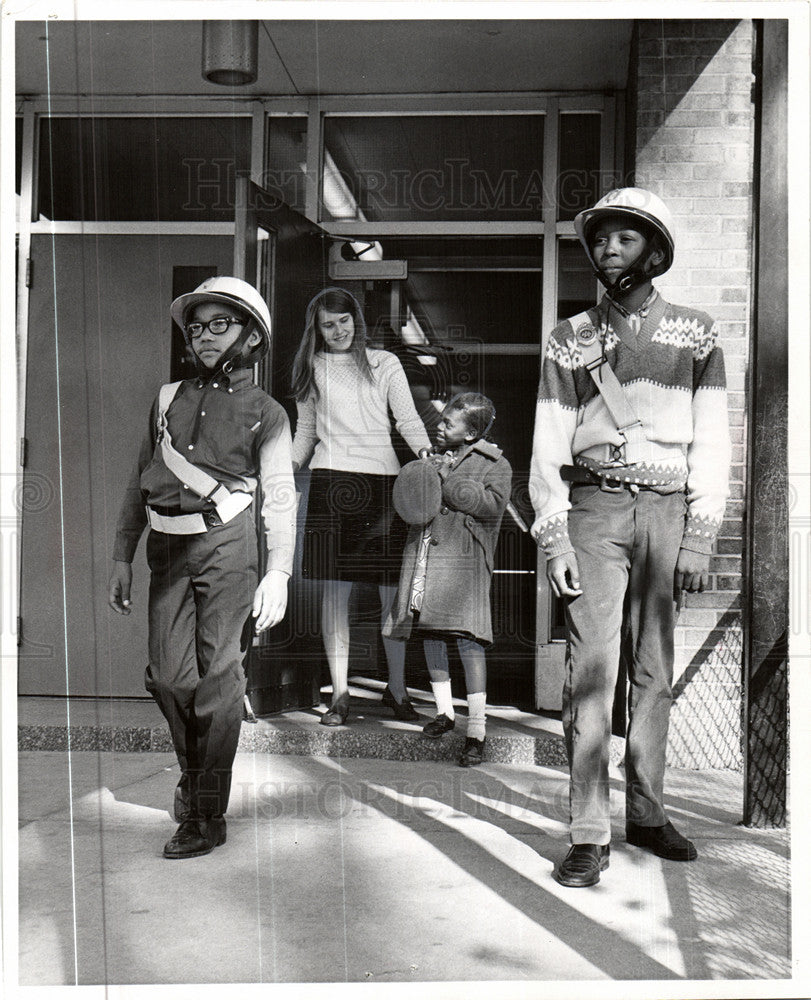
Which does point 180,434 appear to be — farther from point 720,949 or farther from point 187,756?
point 720,949

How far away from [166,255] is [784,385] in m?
2.98

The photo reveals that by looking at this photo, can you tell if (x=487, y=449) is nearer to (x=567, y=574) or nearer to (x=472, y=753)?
(x=567, y=574)

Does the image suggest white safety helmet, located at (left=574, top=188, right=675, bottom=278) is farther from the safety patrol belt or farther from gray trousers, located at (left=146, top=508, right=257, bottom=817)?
gray trousers, located at (left=146, top=508, right=257, bottom=817)

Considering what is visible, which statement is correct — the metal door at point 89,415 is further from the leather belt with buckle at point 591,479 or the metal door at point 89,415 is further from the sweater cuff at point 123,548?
the leather belt with buckle at point 591,479

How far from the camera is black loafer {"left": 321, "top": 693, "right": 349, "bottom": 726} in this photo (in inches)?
179

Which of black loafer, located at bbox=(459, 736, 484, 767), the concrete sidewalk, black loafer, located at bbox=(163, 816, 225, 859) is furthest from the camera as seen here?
black loafer, located at bbox=(459, 736, 484, 767)

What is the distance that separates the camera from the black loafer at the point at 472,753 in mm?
4336

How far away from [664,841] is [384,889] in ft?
3.08

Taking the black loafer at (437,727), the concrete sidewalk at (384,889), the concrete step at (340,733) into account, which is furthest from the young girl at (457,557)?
the concrete sidewalk at (384,889)

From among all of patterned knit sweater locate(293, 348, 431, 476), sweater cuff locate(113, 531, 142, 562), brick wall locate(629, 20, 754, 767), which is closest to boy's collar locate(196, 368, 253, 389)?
sweater cuff locate(113, 531, 142, 562)

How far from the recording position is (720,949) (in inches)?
114

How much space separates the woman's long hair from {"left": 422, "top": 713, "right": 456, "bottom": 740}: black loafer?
4.90 feet

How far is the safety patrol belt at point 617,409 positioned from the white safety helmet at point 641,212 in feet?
1.06

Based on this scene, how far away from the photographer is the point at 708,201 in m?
4.15
